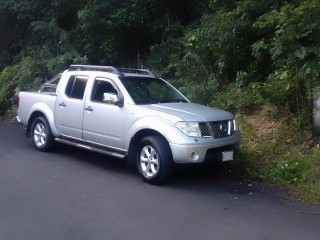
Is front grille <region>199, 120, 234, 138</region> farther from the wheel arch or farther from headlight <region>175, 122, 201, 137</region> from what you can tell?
the wheel arch

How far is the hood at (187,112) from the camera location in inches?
279

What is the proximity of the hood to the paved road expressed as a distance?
3.46 ft

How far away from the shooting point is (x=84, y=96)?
8461 mm

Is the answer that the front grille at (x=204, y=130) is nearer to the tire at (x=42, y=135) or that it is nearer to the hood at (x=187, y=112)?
the hood at (x=187, y=112)

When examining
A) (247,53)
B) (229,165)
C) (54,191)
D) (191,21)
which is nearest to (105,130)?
(54,191)

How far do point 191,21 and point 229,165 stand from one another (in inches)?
299

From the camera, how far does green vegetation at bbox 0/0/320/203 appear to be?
26.9ft

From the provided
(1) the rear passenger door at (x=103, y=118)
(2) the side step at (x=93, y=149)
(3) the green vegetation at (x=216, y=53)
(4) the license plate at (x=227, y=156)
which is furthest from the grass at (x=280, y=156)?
(1) the rear passenger door at (x=103, y=118)

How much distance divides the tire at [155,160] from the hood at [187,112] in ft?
1.42

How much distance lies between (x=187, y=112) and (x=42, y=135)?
11.7 ft

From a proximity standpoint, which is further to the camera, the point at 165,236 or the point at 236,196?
the point at 236,196

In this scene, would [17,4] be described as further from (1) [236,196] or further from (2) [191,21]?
(1) [236,196]

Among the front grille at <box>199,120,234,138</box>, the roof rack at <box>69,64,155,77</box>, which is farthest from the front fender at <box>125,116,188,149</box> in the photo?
the roof rack at <box>69,64,155,77</box>

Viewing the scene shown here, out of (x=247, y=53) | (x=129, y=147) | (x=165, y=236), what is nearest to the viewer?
(x=165, y=236)
